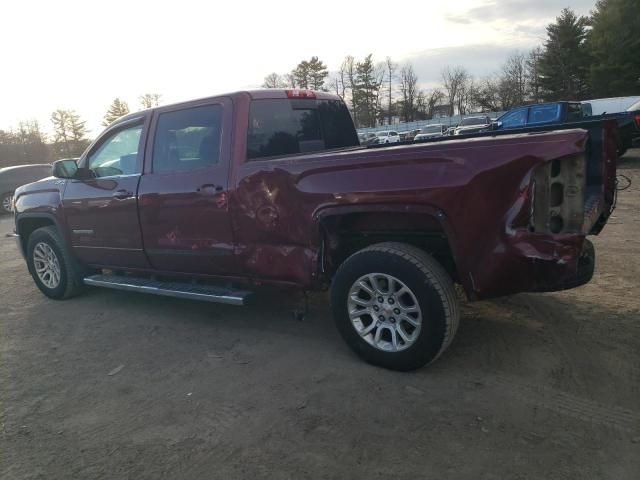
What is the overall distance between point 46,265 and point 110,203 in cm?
171

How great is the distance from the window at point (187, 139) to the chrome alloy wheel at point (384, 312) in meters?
1.68

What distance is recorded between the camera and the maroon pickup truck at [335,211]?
2984mm

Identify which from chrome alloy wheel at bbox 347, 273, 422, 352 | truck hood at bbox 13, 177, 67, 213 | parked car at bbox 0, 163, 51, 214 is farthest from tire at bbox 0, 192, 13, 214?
chrome alloy wheel at bbox 347, 273, 422, 352

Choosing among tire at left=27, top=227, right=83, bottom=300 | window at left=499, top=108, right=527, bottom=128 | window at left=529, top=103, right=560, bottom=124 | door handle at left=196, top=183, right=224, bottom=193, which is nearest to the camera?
door handle at left=196, top=183, right=224, bottom=193

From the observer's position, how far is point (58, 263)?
5902 millimetres

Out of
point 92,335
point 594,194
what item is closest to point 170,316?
point 92,335

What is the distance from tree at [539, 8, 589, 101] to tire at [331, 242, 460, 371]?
159ft

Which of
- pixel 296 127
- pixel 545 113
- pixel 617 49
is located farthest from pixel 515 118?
pixel 617 49

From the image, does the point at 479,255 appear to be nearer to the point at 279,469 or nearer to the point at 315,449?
the point at 315,449

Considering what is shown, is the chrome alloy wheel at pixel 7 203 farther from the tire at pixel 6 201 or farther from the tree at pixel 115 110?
the tree at pixel 115 110

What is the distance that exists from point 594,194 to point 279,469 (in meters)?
2.72

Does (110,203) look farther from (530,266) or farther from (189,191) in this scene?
(530,266)

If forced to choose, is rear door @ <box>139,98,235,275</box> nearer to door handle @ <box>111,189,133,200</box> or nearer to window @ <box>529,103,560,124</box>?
door handle @ <box>111,189,133,200</box>

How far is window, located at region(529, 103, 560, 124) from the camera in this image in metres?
16.2
